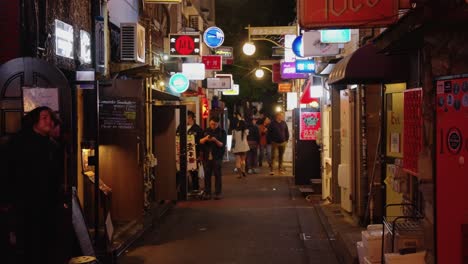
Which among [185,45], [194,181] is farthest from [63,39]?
[194,181]

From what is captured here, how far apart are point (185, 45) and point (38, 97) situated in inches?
414

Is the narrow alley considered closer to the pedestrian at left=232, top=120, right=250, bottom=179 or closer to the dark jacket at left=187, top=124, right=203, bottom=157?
the dark jacket at left=187, top=124, right=203, bottom=157

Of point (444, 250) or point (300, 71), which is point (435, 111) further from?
point (300, 71)

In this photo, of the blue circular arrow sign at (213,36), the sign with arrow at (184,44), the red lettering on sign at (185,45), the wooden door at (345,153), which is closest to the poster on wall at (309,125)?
the sign with arrow at (184,44)

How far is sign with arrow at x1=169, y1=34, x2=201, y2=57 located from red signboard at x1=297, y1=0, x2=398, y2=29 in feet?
35.1

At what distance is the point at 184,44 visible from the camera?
17766 millimetres

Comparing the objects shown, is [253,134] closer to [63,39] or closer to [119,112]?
[119,112]

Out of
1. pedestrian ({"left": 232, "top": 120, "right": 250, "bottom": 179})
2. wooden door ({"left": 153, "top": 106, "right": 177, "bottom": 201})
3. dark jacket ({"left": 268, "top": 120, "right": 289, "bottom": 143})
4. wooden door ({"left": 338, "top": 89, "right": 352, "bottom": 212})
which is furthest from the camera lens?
dark jacket ({"left": 268, "top": 120, "right": 289, "bottom": 143})

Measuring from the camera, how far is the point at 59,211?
7.07 metres

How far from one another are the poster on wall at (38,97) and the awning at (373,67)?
14.0ft

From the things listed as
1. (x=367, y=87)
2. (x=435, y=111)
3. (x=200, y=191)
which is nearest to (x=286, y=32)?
(x=200, y=191)

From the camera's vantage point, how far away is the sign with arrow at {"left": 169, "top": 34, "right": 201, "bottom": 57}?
58.1 ft

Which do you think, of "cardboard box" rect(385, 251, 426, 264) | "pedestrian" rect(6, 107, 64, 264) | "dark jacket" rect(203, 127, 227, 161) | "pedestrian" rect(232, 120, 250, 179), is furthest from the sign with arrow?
"cardboard box" rect(385, 251, 426, 264)

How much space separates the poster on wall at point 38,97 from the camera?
7471 mm
